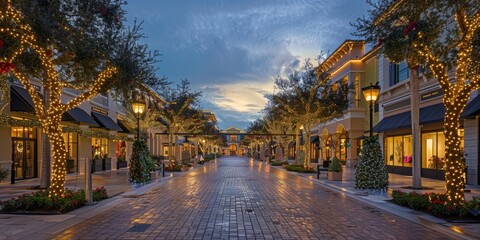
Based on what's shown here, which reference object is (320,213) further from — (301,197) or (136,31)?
(136,31)

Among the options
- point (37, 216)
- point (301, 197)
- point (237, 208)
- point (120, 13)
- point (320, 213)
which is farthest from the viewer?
point (301, 197)

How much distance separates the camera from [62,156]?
497 inches

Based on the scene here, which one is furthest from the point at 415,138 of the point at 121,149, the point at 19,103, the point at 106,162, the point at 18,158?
the point at 121,149

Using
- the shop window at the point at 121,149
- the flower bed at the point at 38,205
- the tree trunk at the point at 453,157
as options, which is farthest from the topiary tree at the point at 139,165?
the shop window at the point at 121,149

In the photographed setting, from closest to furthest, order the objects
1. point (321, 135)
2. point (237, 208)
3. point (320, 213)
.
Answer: point (320, 213) → point (237, 208) → point (321, 135)

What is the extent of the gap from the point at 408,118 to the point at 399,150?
3820mm

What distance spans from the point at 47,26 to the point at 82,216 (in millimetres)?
5223

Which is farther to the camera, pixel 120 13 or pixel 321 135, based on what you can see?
pixel 321 135

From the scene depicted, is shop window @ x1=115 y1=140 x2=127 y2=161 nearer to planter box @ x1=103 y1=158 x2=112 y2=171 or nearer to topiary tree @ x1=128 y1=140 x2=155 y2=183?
planter box @ x1=103 y1=158 x2=112 y2=171

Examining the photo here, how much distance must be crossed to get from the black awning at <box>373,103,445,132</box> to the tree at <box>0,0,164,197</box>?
16.2m

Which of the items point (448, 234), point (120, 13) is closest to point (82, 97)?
point (120, 13)

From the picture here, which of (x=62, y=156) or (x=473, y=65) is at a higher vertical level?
(x=473, y=65)

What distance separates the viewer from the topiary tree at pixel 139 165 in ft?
71.4

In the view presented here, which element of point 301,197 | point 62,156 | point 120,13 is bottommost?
point 301,197
